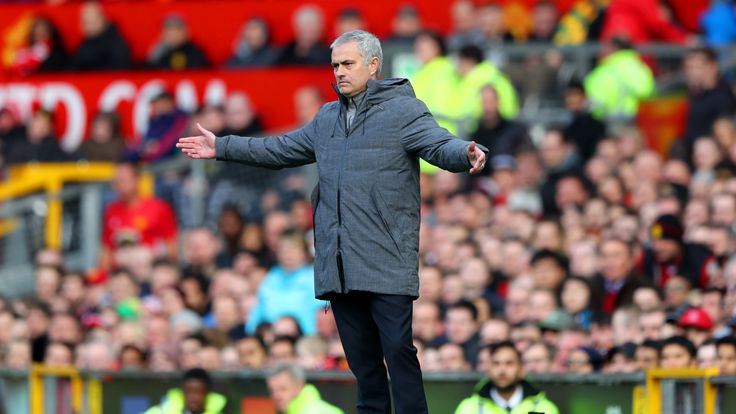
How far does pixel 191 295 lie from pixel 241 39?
5397 millimetres

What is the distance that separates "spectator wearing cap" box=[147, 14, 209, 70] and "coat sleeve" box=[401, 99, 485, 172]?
38.0 feet

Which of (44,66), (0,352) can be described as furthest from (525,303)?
(44,66)

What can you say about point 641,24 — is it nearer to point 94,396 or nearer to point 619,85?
point 619,85

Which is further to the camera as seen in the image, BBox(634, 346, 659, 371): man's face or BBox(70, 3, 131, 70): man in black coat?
BBox(70, 3, 131, 70): man in black coat

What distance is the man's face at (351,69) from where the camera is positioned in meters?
8.16

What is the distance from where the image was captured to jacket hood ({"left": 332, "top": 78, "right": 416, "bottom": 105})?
8266 millimetres

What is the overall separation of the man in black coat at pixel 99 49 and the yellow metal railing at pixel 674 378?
1124 cm

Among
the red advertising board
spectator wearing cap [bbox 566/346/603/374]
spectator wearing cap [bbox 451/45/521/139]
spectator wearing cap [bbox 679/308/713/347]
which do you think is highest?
the red advertising board

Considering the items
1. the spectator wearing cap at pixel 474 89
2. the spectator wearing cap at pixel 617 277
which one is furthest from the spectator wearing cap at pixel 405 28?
the spectator wearing cap at pixel 617 277

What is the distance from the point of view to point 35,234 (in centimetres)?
1758

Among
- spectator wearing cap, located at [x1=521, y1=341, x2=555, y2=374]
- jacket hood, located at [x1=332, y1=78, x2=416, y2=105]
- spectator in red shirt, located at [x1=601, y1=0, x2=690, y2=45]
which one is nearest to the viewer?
jacket hood, located at [x1=332, y1=78, x2=416, y2=105]

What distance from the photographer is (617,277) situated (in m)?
12.8

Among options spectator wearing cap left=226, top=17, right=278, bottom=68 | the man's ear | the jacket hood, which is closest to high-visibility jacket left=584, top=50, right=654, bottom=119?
spectator wearing cap left=226, top=17, right=278, bottom=68

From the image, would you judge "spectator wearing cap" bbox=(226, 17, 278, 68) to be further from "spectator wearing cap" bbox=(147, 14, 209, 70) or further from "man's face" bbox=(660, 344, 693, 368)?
"man's face" bbox=(660, 344, 693, 368)
